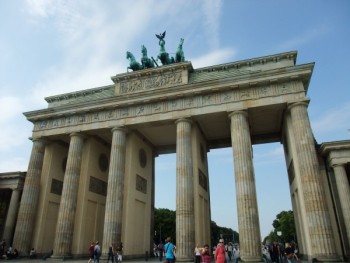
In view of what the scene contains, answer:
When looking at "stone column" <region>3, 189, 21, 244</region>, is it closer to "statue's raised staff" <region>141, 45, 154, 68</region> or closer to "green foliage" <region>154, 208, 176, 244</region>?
"statue's raised staff" <region>141, 45, 154, 68</region>

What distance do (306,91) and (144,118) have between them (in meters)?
13.4

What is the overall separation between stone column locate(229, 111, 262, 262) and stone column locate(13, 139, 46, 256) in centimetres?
1780

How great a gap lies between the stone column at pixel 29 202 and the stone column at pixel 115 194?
7468 mm

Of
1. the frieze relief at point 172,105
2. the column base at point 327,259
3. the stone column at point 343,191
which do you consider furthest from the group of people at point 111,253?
the stone column at point 343,191

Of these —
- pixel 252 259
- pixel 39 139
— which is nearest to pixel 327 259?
pixel 252 259

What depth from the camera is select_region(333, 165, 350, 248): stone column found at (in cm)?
2060

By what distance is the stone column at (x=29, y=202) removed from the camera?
24375mm

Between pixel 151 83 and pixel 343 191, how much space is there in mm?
17629

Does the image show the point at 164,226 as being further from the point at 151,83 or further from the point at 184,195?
the point at 184,195

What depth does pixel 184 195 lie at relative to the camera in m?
21.3

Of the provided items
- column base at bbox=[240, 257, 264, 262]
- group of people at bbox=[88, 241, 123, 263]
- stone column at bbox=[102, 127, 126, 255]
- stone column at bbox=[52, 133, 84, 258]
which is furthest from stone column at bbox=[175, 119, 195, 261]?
stone column at bbox=[52, 133, 84, 258]

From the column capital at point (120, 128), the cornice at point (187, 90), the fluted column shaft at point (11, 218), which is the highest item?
the cornice at point (187, 90)

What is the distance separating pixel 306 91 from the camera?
23.2 metres

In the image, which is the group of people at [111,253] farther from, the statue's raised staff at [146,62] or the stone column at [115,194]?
the statue's raised staff at [146,62]
